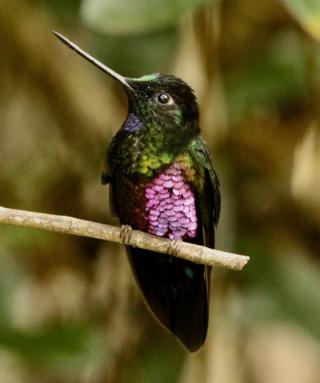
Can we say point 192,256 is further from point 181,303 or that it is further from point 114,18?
point 114,18

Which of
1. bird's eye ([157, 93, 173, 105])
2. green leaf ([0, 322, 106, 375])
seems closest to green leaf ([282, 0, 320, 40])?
bird's eye ([157, 93, 173, 105])

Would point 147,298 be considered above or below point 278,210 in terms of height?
below

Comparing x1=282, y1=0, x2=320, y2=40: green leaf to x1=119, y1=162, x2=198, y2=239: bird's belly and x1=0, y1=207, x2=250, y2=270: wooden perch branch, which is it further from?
x1=0, y1=207, x2=250, y2=270: wooden perch branch

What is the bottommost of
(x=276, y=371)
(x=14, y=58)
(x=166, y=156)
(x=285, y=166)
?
(x=276, y=371)

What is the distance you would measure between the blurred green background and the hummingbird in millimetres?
630

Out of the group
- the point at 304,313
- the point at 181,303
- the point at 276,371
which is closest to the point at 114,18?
the point at 181,303

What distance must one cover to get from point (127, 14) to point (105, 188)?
25.5 inches

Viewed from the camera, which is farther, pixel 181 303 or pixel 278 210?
pixel 278 210

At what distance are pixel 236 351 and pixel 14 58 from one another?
871 millimetres

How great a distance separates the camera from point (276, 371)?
250 centimetres

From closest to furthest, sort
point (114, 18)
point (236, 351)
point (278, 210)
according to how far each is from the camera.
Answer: point (114, 18) < point (236, 351) < point (278, 210)

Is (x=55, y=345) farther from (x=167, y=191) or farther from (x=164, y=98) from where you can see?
(x=164, y=98)

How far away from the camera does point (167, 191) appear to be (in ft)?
3.49

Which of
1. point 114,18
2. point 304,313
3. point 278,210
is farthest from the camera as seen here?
point 278,210
